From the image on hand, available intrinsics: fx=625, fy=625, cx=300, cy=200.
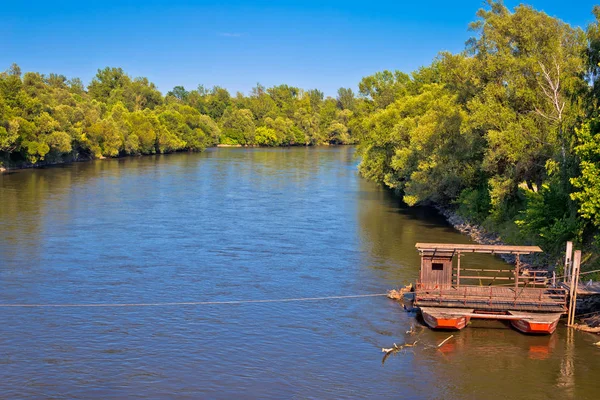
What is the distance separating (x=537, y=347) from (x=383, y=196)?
162 feet

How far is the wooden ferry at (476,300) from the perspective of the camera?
2803 centimetres

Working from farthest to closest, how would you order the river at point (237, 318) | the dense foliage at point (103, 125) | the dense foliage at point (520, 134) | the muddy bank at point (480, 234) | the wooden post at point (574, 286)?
the dense foliage at point (103, 125), the muddy bank at point (480, 234), the dense foliage at point (520, 134), the wooden post at point (574, 286), the river at point (237, 318)

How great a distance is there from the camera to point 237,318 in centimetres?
2994

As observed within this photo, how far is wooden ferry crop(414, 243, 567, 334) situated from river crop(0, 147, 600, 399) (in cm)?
86

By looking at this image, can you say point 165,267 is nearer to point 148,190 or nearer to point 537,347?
point 537,347

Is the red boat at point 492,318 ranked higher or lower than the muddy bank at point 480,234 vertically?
lower

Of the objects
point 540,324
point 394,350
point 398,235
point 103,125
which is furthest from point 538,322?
point 103,125

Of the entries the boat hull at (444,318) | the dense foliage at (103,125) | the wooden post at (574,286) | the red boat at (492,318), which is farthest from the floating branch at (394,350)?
the dense foliage at (103,125)

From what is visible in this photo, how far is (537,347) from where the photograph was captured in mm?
26969

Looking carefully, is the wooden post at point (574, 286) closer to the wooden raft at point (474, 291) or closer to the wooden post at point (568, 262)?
the wooden raft at point (474, 291)

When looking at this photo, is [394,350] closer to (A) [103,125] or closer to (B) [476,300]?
(B) [476,300]

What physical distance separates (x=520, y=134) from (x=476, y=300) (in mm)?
17613

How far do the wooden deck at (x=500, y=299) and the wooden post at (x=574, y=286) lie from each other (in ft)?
1.26

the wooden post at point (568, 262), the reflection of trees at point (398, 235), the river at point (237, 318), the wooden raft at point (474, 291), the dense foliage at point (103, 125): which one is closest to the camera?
the river at point (237, 318)
